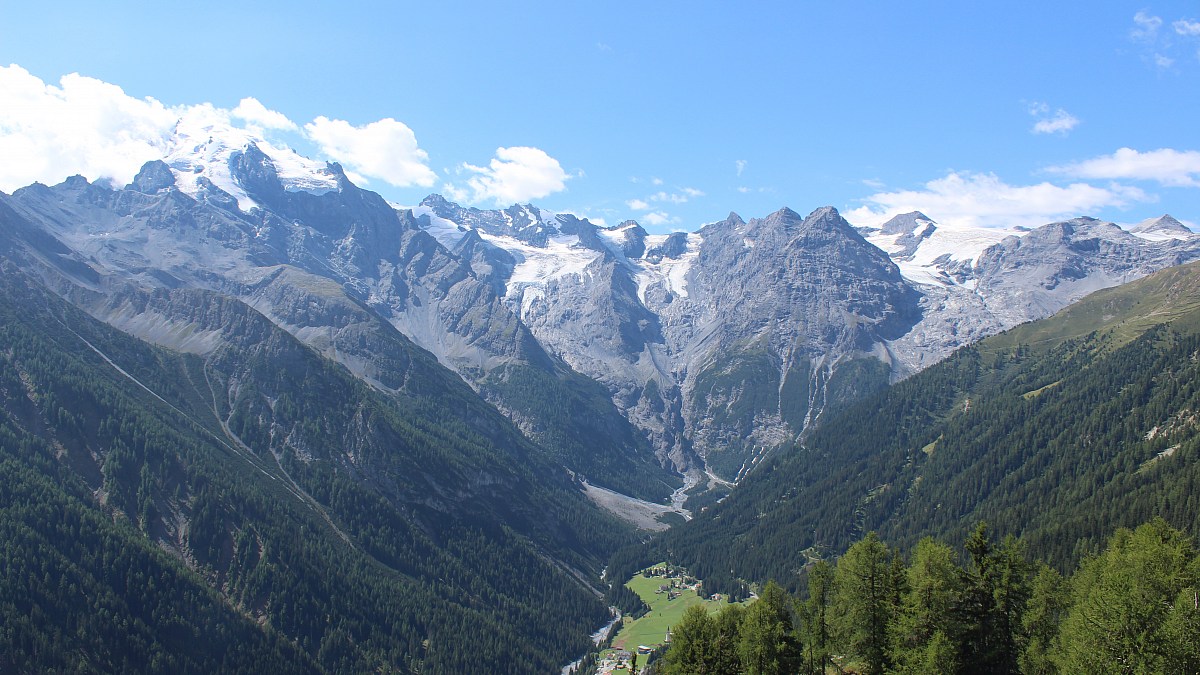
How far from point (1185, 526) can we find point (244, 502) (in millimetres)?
191859

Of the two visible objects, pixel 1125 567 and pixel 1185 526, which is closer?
pixel 1125 567

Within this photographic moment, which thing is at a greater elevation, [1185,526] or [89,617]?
[1185,526]

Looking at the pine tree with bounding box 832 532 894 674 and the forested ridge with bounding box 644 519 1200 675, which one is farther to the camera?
the pine tree with bounding box 832 532 894 674

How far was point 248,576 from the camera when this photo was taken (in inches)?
6826

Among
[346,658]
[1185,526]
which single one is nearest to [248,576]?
[346,658]

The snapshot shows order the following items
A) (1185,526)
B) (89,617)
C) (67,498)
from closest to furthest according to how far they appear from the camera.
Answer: (1185,526), (89,617), (67,498)

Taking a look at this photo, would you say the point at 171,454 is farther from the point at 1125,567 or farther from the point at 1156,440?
the point at 1156,440

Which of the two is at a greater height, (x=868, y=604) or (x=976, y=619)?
(x=976, y=619)

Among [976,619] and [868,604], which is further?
[868,604]

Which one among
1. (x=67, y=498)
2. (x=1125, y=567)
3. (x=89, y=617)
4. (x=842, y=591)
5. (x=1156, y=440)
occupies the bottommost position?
(x=89, y=617)

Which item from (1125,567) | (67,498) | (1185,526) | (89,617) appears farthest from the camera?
(67,498)

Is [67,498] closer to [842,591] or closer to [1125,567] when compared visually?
[842,591]

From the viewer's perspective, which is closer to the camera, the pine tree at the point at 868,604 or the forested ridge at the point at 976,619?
the forested ridge at the point at 976,619

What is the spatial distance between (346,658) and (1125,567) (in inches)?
6051
